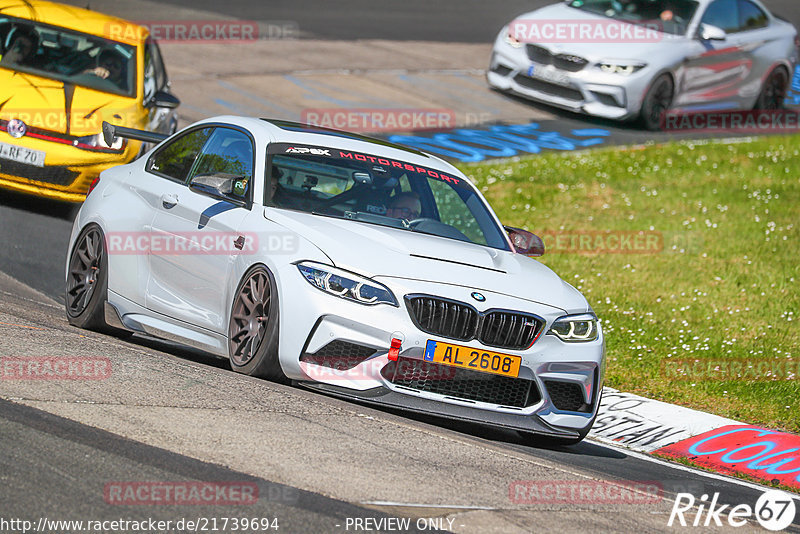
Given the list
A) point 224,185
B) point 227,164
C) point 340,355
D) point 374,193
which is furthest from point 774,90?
point 340,355

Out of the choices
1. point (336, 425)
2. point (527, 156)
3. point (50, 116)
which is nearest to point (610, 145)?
point (527, 156)

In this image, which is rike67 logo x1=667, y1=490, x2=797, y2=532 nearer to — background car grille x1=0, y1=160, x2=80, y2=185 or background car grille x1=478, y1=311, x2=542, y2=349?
background car grille x1=478, y1=311, x2=542, y2=349

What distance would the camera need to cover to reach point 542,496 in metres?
6.24

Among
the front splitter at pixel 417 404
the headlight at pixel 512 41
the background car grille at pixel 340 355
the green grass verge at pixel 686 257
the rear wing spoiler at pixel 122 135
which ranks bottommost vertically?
the green grass verge at pixel 686 257

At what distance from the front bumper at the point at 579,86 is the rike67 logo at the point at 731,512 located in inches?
486

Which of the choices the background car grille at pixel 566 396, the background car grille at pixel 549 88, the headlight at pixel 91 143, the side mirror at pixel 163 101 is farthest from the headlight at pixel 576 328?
the background car grille at pixel 549 88

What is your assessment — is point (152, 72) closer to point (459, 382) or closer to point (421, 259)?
point (421, 259)

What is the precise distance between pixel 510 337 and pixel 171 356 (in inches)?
87.1

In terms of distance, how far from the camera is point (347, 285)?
729 centimetres

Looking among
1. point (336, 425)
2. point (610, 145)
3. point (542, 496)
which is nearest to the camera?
point (542, 496)

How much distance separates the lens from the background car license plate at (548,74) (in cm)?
1944

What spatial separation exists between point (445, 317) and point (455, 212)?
5.45 feet

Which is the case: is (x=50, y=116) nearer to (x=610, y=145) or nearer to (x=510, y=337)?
(x=510, y=337)

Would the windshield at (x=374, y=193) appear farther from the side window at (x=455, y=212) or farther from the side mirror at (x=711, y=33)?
the side mirror at (x=711, y=33)
